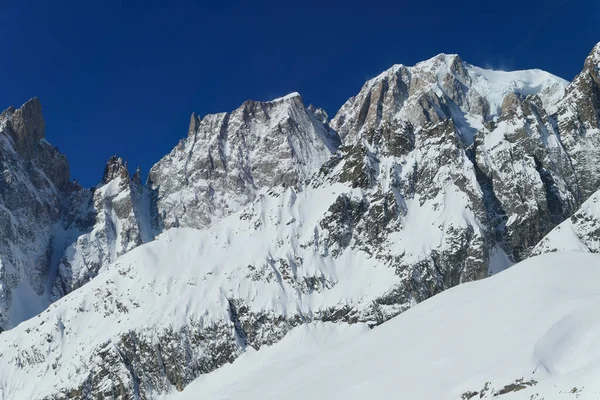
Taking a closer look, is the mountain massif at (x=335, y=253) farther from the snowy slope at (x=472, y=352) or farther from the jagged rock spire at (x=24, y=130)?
the jagged rock spire at (x=24, y=130)

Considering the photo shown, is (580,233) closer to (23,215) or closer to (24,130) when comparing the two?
(23,215)

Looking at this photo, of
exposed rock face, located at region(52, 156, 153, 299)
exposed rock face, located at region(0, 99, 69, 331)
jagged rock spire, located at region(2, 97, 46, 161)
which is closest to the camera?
exposed rock face, located at region(0, 99, 69, 331)

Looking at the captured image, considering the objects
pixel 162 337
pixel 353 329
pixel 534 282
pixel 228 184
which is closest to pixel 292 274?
pixel 353 329

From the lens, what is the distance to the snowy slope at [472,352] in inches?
1855

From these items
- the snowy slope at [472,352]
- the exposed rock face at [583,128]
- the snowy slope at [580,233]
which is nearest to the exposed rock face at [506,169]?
the exposed rock face at [583,128]

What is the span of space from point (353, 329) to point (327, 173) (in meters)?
37.3

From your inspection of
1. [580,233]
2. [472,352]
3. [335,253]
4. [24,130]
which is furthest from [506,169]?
[24,130]

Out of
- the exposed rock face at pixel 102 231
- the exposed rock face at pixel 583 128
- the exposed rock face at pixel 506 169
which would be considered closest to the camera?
the exposed rock face at pixel 506 169

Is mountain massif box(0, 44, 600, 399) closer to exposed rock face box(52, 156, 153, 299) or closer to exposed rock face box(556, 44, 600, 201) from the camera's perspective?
exposed rock face box(556, 44, 600, 201)

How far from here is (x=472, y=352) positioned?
189 feet

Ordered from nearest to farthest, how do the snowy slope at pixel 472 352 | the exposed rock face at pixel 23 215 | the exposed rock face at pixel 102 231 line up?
the snowy slope at pixel 472 352, the exposed rock face at pixel 23 215, the exposed rock face at pixel 102 231

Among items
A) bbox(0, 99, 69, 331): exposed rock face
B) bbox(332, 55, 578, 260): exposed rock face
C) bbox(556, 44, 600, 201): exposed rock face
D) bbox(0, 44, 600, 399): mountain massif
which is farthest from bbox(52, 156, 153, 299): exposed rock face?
bbox(556, 44, 600, 201): exposed rock face

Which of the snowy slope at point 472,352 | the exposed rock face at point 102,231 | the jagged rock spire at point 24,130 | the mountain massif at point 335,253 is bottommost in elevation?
the snowy slope at point 472,352

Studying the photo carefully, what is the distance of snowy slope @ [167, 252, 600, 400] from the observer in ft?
155
